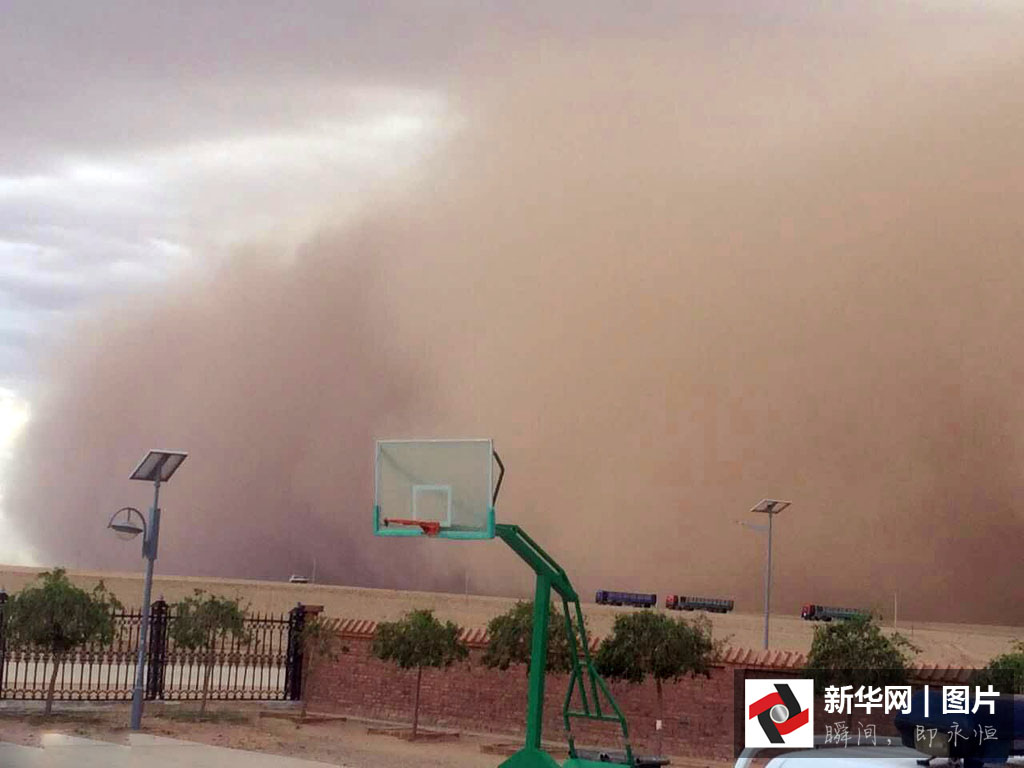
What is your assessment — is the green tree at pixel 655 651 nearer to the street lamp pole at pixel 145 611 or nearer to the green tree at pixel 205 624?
the green tree at pixel 205 624

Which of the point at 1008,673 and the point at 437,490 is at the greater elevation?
the point at 437,490

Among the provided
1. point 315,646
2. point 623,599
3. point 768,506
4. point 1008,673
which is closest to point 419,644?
point 315,646

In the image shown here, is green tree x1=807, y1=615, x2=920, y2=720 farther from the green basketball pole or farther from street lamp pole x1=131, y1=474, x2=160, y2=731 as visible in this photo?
street lamp pole x1=131, y1=474, x2=160, y2=731

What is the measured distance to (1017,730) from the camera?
119 inches

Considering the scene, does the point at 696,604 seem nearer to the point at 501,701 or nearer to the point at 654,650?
the point at 501,701

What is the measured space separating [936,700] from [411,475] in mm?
7805

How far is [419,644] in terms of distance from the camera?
1825 centimetres

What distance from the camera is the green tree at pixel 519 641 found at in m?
17.6

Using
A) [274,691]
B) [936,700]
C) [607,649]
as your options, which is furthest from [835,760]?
[274,691]

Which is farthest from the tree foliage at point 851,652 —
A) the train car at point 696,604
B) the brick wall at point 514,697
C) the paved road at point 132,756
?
the train car at point 696,604

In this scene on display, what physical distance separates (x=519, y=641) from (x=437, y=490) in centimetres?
746

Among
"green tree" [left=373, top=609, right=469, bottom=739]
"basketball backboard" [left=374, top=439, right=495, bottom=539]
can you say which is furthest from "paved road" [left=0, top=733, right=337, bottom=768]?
"basketball backboard" [left=374, top=439, right=495, bottom=539]

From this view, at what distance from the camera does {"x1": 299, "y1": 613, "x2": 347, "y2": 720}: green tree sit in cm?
2041

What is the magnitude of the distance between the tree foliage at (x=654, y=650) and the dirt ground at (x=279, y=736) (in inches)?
44.6
